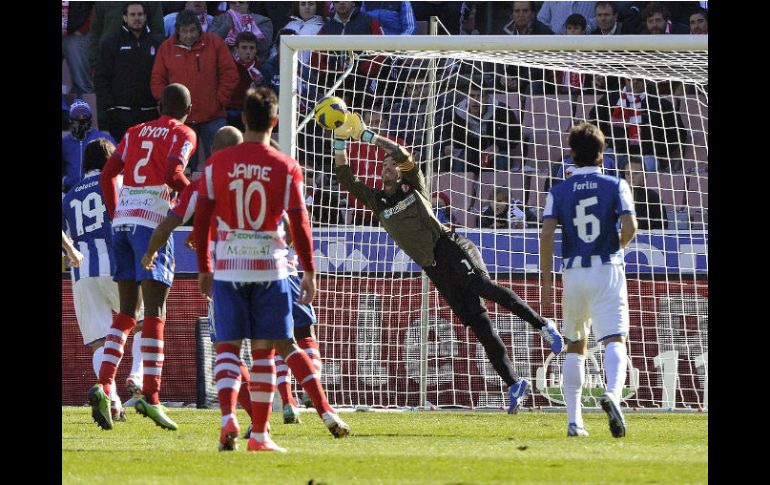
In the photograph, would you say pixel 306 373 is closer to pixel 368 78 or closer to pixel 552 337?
pixel 552 337

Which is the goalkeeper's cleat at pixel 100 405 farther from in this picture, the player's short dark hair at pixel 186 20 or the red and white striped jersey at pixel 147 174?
the player's short dark hair at pixel 186 20

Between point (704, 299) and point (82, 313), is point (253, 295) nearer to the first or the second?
point (82, 313)

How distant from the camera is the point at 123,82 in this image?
Answer: 52.9ft

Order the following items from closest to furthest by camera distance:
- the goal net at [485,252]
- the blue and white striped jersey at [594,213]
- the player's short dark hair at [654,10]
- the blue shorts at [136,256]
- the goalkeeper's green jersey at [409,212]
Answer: the blue and white striped jersey at [594,213] < the blue shorts at [136,256] < the goalkeeper's green jersey at [409,212] < the goal net at [485,252] < the player's short dark hair at [654,10]

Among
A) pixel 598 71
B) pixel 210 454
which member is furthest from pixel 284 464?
pixel 598 71

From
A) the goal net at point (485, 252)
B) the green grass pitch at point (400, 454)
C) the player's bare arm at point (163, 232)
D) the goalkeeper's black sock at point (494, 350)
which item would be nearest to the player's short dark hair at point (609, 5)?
the goal net at point (485, 252)

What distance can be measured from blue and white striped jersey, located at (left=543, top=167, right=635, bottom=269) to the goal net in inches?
118

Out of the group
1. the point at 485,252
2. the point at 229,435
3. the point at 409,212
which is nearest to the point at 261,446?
the point at 229,435

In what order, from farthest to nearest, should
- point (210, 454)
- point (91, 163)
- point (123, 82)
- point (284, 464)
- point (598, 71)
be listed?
point (123, 82)
point (598, 71)
point (91, 163)
point (210, 454)
point (284, 464)

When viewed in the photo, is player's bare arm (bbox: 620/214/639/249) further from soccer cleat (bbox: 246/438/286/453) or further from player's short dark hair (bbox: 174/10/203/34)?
player's short dark hair (bbox: 174/10/203/34)

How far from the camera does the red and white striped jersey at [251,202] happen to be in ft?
22.1

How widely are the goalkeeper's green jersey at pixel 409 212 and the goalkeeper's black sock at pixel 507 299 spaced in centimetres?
45
